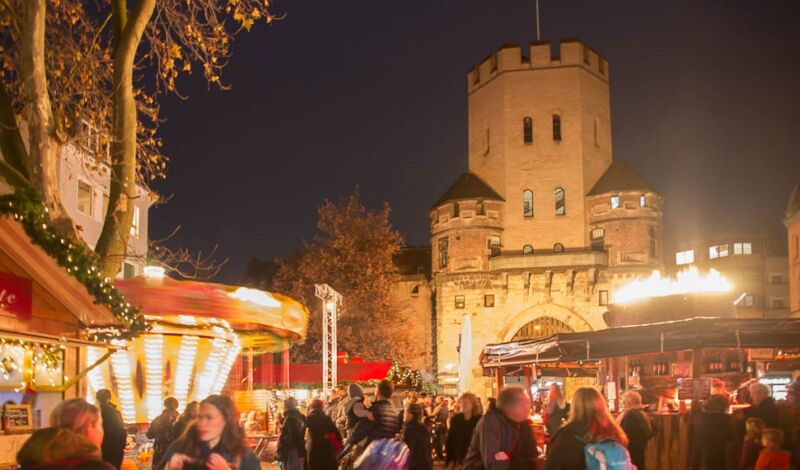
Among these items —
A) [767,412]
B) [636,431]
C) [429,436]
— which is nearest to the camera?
[636,431]

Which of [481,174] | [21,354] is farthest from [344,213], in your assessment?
[21,354]

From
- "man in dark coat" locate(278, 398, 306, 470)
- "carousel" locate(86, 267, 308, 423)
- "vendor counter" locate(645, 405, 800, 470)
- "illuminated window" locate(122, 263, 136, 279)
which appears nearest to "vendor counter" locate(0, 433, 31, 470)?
"carousel" locate(86, 267, 308, 423)

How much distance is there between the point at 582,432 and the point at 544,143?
45952mm

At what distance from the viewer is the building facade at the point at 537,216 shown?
4838 cm

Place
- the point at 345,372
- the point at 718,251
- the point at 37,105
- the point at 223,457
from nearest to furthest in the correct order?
the point at 223,457 → the point at 37,105 → the point at 345,372 → the point at 718,251

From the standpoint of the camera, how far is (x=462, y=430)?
31.0 feet

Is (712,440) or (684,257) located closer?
(712,440)

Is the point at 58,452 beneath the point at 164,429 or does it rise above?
above

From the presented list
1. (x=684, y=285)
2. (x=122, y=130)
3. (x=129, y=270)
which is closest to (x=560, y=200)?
(x=129, y=270)

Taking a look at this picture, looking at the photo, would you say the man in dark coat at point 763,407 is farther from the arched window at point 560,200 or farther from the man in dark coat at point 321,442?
the arched window at point 560,200

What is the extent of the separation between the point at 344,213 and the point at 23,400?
3620 cm

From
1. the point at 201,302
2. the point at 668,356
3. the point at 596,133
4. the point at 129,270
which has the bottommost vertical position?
the point at 668,356

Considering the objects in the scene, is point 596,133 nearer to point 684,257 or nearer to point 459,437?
point 684,257

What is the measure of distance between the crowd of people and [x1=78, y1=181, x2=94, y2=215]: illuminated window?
2157 centimetres
